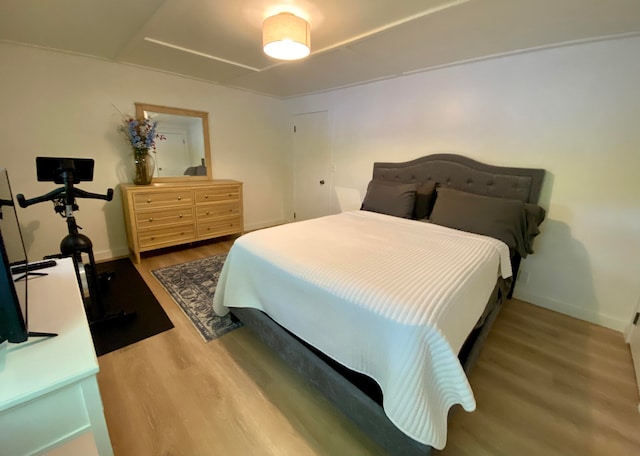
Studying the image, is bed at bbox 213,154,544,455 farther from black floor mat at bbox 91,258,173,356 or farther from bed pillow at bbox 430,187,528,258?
black floor mat at bbox 91,258,173,356

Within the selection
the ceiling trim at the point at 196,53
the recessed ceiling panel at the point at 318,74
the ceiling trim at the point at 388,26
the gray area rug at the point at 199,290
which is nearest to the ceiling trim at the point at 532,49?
the recessed ceiling panel at the point at 318,74

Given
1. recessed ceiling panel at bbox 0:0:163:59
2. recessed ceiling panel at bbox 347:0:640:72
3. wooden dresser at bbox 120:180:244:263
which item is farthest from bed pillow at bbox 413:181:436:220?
recessed ceiling panel at bbox 0:0:163:59

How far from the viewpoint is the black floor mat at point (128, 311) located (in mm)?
1910

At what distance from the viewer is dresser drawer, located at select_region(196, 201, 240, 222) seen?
3523 mm

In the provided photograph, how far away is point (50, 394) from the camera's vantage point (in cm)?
72

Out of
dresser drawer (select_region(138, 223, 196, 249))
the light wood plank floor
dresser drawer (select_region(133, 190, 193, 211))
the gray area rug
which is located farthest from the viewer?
dresser drawer (select_region(138, 223, 196, 249))

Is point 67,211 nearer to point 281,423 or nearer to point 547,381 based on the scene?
point 281,423

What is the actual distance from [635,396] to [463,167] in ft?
6.53

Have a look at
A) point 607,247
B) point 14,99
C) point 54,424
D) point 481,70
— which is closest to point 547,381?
point 607,247

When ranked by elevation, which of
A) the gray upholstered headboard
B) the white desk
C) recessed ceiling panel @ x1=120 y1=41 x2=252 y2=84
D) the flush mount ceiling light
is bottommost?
the white desk

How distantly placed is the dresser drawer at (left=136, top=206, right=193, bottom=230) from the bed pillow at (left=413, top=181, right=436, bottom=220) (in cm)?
272

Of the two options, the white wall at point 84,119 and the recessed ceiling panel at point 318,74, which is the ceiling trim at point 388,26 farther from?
the white wall at point 84,119

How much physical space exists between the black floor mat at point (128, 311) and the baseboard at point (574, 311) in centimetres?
316

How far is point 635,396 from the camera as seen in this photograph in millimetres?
1560
